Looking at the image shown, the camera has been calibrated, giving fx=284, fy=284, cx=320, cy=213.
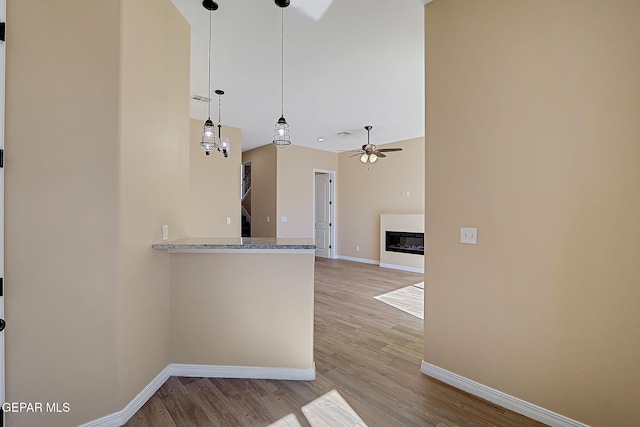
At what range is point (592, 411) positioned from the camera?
1600mm

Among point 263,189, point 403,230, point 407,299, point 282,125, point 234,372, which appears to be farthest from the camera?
point 263,189

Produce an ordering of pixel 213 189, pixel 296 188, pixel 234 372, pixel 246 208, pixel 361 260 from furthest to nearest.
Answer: pixel 246 208 < pixel 361 260 < pixel 296 188 < pixel 213 189 < pixel 234 372

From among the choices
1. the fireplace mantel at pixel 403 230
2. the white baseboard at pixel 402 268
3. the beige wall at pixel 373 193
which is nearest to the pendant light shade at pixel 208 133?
the fireplace mantel at pixel 403 230

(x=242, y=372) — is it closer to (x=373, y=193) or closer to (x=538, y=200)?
(x=538, y=200)

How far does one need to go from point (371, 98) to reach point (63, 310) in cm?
406

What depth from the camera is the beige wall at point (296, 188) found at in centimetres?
694

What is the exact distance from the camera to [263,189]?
737 cm

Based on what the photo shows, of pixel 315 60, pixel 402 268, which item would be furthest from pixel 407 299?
pixel 315 60

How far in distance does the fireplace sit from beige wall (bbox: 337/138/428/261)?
492 millimetres

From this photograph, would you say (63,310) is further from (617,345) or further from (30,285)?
(617,345)

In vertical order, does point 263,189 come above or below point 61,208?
above

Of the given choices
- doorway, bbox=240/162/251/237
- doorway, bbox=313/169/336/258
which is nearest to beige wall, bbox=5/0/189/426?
doorway, bbox=313/169/336/258

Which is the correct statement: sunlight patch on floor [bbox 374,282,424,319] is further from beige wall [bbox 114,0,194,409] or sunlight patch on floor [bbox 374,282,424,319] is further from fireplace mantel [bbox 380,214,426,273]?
beige wall [bbox 114,0,194,409]

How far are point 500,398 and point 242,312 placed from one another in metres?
1.91
